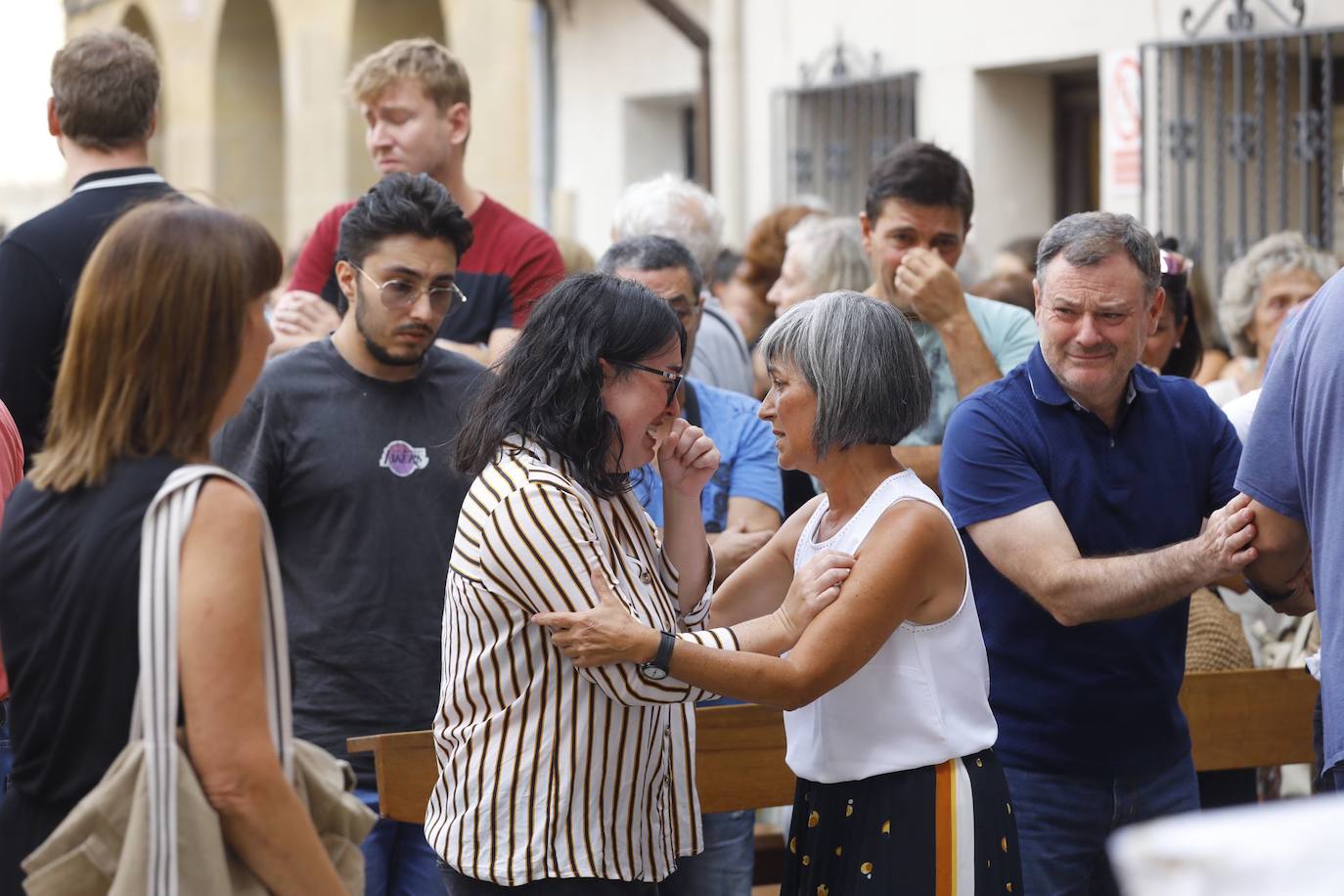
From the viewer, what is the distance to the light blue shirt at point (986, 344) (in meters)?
4.53

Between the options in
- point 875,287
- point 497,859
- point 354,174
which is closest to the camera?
point 497,859

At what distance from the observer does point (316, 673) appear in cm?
373


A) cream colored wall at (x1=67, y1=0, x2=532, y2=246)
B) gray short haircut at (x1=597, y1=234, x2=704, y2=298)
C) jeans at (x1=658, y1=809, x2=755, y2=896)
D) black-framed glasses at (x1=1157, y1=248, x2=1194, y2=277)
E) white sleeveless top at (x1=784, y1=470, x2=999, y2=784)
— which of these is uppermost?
cream colored wall at (x1=67, y1=0, x2=532, y2=246)

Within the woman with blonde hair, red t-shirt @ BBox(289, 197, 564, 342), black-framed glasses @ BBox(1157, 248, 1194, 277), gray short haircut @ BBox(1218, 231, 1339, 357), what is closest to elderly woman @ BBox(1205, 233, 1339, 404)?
gray short haircut @ BBox(1218, 231, 1339, 357)

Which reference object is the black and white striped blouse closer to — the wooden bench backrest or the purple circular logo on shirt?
the wooden bench backrest

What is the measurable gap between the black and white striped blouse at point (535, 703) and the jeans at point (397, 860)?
928 millimetres

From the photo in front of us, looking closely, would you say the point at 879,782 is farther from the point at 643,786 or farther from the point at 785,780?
the point at 785,780

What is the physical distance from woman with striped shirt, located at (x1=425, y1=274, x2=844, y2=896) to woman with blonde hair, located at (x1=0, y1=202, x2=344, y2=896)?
0.51 m

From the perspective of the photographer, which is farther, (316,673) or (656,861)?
(316,673)

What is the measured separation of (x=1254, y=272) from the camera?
5855 mm

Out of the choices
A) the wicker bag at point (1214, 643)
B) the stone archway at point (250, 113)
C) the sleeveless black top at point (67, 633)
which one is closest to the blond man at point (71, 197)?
the sleeveless black top at point (67, 633)

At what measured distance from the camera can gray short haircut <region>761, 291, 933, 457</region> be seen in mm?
2949

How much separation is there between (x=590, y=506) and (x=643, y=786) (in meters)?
0.46

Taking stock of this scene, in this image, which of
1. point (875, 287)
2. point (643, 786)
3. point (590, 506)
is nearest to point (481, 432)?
point (590, 506)
